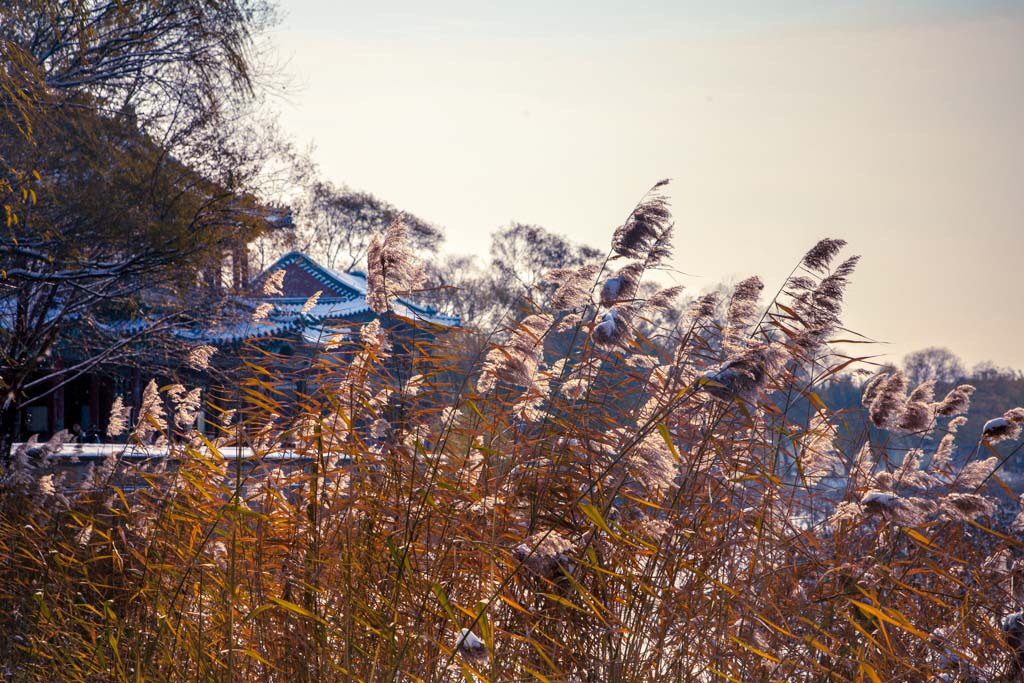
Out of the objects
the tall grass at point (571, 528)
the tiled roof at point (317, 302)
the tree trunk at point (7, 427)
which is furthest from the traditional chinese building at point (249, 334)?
the tree trunk at point (7, 427)

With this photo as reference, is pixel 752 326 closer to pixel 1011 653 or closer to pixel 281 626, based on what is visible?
pixel 1011 653

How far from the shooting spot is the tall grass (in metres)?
2.46

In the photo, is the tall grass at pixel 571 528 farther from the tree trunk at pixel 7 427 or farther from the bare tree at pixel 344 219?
the bare tree at pixel 344 219

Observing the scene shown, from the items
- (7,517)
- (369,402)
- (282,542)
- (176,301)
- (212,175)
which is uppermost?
(212,175)

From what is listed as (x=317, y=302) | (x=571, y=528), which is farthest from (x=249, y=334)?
(x=317, y=302)

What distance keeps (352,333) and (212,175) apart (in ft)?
26.4

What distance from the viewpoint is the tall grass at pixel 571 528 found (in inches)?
97.0

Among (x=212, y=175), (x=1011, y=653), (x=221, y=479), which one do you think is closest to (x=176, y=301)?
(x=212, y=175)

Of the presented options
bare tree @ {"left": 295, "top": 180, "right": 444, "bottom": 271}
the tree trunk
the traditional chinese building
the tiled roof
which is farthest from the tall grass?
bare tree @ {"left": 295, "top": 180, "right": 444, "bottom": 271}

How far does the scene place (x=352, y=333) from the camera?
11.2 feet

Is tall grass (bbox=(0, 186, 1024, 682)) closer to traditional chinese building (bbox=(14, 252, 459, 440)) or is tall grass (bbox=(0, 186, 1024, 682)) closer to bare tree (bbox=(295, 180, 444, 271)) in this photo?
traditional chinese building (bbox=(14, 252, 459, 440))

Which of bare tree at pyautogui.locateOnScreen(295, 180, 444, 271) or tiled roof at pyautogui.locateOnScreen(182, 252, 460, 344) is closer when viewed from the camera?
tiled roof at pyautogui.locateOnScreen(182, 252, 460, 344)

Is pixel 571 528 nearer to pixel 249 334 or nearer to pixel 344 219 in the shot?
pixel 249 334

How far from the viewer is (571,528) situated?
2658 millimetres
